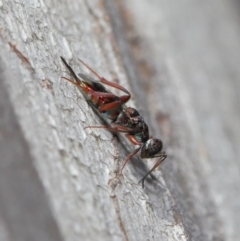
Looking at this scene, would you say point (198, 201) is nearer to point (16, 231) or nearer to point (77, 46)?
point (77, 46)

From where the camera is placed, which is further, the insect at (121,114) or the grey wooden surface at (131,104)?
the insect at (121,114)

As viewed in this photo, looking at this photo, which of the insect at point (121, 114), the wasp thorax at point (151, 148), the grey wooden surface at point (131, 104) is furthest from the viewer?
the wasp thorax at point (151, 148)

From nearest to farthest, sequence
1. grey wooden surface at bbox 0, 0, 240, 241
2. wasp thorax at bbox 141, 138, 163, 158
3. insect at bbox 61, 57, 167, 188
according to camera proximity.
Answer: grey wooden surface at bbox 0, 0, 240, 241 < insect at bbox 61, 57, 167, 188 < wasp thorax at bbox 141, 138, 163, 158

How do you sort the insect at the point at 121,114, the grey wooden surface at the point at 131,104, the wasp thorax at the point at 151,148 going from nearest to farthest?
1. the grey wooden surface at the point at 131,104
2. the insect at the point at 121,114
3. the wasp thorax at the point at 151,148

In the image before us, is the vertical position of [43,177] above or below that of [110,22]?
below

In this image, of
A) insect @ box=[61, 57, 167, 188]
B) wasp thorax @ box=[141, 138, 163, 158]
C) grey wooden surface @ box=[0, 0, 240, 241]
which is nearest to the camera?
grey wooden surface @ box=[0, 0, 240, 241]

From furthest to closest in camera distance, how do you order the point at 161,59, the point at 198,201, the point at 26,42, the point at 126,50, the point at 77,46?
the point at 161,59 → the point at 126,50 → the point at 198,201 → the point at 77,46 → the point at 26,42

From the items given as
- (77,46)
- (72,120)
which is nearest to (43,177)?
(72,120)
